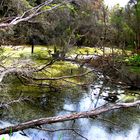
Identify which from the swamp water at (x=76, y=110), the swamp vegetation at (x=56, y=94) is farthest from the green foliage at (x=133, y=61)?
the swamp water at (x=76, y=110)

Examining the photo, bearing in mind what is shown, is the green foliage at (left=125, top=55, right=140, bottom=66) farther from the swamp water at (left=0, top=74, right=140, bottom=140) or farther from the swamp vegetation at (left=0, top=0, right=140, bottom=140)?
the swamp water at (left=0, top=74, right=140, bottom=140)

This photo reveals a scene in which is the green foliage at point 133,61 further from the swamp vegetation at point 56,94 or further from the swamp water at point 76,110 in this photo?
the swamp water at point 76,110

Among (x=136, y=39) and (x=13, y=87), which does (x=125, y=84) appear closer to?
(x=13, y=87)

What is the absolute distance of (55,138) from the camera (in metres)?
8.77

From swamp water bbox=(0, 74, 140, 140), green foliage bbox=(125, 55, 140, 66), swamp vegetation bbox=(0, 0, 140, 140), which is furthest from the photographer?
green foliage bbox=(125, 55, 140, 66)

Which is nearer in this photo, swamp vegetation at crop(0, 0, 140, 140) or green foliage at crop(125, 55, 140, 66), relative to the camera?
swamp vegetation at crop(0, 0, 140, 140)

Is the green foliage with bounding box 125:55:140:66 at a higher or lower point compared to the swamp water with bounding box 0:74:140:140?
higher

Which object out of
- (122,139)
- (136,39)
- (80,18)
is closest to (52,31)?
(80,18)

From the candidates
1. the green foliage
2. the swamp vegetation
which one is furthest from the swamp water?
the green foliage

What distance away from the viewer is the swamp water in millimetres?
Result: 9125

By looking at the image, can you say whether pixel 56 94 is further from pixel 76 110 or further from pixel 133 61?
pixel 133 61

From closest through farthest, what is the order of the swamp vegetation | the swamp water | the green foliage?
the swamp vegetation < the swamp water < the green foliage

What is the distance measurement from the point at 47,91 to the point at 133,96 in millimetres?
3243

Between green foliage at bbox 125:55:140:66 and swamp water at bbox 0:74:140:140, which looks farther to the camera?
green foliage at bbox 125:55:140:66
